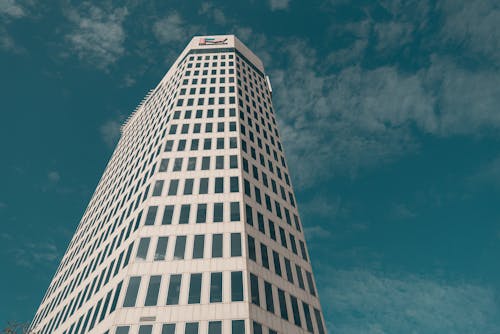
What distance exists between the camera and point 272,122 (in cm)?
7100

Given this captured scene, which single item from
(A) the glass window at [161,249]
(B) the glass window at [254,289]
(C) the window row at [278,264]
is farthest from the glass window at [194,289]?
(C) the window row at [278,264]

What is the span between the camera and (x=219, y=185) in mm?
45500

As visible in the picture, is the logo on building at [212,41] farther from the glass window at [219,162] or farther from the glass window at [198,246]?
the glass window at [198,246]

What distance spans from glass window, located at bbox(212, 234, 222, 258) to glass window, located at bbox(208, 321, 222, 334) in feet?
24.7

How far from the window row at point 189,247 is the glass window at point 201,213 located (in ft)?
7.68

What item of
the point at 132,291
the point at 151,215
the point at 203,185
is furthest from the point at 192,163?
the point at 132,291

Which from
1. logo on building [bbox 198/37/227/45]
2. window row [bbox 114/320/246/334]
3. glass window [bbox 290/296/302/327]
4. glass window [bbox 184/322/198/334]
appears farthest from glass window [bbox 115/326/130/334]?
logo on building [bbox 198/37/227/45]

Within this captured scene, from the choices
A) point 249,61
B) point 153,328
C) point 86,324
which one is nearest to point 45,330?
point 86,324

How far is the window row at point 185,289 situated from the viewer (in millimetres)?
32969

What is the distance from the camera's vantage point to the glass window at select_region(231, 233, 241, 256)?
3737 cm

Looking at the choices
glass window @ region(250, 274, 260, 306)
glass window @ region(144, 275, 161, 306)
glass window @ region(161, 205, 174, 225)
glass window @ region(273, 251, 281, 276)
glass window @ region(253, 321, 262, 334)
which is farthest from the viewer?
glass window @ region(161, 205, 174, 225)

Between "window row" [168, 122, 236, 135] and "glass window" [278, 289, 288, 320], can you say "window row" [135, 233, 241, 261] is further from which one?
"window row" [168, 122, 236, 135]

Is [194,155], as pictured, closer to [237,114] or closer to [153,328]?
[237,114]

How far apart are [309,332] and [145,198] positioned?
26582 millimetres
